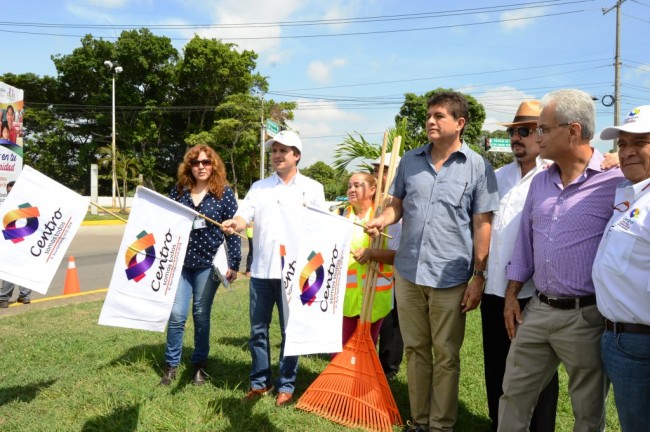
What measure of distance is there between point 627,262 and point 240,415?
2647 millimetres

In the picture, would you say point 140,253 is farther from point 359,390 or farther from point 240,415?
point 359,390

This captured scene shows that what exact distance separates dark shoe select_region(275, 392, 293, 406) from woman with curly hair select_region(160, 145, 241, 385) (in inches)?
30.0

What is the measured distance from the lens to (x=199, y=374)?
411 centimetres

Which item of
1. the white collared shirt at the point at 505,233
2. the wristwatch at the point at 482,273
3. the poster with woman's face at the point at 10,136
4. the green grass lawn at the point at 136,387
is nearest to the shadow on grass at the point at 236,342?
the green grass lawn at the point at 136,387

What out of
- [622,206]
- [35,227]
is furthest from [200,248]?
[622,206]

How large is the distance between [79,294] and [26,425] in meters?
4.91

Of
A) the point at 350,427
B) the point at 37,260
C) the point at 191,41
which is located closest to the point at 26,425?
the point at 37,260

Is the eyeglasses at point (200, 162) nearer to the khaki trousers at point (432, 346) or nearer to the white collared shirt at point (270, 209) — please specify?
the white collared shirt at point (270, 209)

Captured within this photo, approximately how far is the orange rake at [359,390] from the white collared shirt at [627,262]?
1810 millimetres

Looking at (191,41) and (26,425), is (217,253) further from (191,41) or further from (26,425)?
(191,41)

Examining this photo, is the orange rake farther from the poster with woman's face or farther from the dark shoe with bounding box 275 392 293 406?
the poster with woman's face

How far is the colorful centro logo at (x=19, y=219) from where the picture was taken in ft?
11.0

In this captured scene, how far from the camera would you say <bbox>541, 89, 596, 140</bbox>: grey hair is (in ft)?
7.97

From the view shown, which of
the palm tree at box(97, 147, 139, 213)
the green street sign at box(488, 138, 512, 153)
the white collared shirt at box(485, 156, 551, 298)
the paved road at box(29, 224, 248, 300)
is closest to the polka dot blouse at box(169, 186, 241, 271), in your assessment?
the white collared shirt at box(485, 156, 551, 298)
